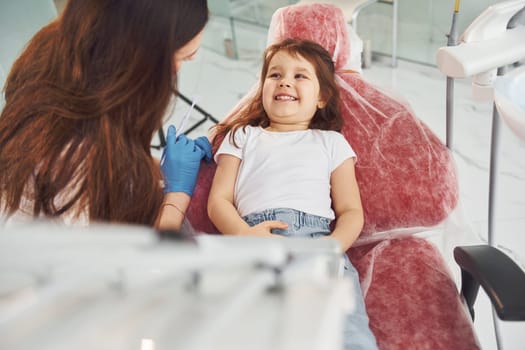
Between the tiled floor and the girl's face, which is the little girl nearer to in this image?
the girl's face

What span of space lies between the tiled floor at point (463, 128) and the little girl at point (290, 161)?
271 mm

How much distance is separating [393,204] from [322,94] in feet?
1.13

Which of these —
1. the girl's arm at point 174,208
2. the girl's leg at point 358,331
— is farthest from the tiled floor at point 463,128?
the girl's arm at point 174,208

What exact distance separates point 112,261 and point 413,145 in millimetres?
1039

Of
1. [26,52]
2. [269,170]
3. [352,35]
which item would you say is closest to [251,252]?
[26,52]

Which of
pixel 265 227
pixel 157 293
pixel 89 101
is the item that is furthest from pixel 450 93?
pixel 157 293

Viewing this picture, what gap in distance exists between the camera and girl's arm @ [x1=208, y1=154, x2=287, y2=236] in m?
1.08

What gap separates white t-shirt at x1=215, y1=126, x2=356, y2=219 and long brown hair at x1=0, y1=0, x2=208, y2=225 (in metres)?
0.43

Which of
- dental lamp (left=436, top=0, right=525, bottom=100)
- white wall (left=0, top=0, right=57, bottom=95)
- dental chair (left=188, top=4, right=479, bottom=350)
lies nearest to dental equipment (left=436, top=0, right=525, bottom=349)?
dental lamp (left=436, top=0, right=525, bottom=100)

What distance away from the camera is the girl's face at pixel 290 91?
1.26 m

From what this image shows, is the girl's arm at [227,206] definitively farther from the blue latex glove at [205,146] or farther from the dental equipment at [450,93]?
the dental equipment at [450,93]

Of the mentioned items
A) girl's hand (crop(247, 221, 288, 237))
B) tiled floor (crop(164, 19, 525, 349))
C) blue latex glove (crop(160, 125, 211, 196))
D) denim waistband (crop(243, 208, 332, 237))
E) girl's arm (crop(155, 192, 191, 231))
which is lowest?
tiled floor (crop(164, 19, 525, 349))

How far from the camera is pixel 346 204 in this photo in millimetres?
1182

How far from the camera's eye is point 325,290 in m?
0.35
